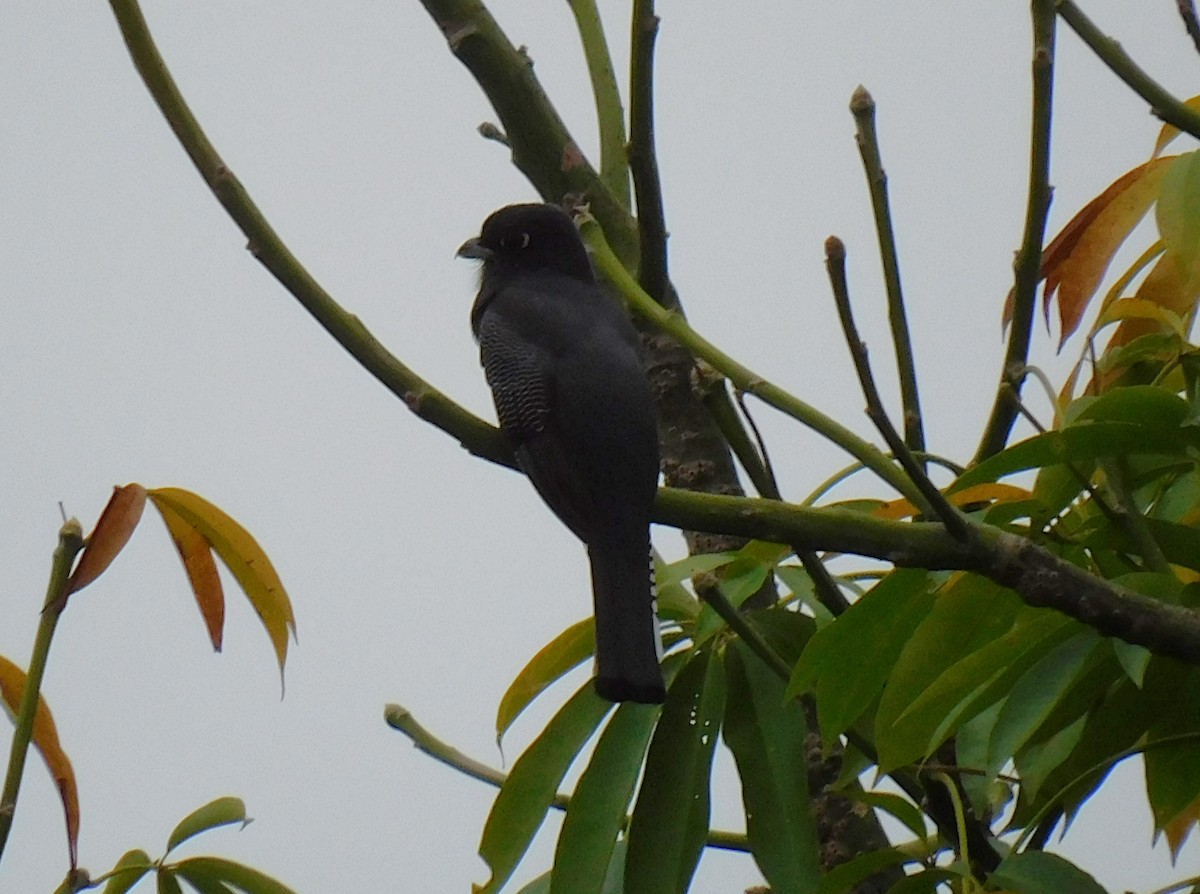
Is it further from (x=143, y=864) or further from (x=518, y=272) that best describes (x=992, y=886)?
(x=518, y=272)

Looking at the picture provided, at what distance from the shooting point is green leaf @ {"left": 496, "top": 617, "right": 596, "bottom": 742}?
5.93 ft

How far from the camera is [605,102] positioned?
2.18 m

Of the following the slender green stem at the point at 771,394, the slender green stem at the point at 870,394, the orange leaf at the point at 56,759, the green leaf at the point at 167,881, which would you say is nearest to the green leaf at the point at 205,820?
the green leaf at the point at 167,881

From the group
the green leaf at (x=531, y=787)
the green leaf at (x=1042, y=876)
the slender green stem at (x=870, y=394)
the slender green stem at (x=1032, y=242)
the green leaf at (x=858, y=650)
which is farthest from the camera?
the green leaf at (x=531, y=787)

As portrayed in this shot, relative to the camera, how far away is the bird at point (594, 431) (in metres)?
1.67

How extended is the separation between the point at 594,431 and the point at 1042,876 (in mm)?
808

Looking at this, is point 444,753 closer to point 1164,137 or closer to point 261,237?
point 261,237

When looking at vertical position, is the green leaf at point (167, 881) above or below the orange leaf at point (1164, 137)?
below

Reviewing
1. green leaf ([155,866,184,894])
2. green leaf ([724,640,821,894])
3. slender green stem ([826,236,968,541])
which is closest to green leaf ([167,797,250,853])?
green leaf ([155,866,184,894])

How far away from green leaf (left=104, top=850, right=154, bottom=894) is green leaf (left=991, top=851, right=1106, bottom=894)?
0.90 m

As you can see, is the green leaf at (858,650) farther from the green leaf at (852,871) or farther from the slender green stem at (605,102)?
the slender green stem at (605,102)

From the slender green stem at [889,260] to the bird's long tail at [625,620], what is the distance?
1.16ft

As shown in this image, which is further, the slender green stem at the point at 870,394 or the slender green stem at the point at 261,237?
the slender green stem at the point at 261,237

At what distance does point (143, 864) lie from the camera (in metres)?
1.66
